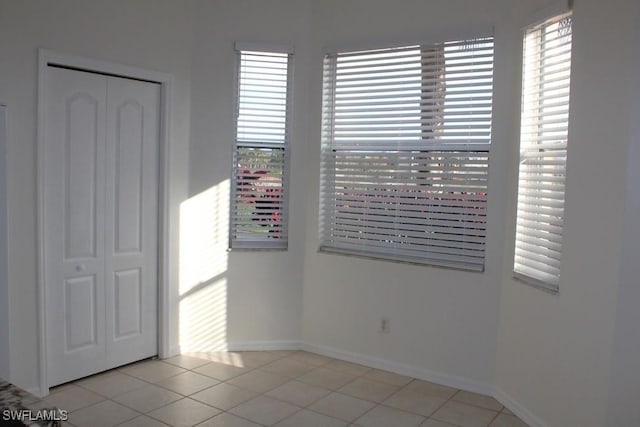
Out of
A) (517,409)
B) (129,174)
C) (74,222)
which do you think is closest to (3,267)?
(74,222)

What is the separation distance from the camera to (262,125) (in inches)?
176

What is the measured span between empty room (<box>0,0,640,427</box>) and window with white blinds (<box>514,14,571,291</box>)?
0.05ft

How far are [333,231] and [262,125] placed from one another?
104 centimetres

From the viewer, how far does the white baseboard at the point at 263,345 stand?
178 inches

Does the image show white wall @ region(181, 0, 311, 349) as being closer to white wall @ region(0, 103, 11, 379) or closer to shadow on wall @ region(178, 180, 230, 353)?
shadow on wall @ region(178, 180, 230, 353)

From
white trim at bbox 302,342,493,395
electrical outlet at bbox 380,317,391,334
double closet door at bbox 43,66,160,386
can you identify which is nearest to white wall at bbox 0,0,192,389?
double closet door at bbox 43,66,160,386

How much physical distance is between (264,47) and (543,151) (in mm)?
2274

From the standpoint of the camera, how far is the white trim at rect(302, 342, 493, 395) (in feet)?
12.5

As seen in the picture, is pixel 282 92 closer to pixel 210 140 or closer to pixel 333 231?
pixel 210 140

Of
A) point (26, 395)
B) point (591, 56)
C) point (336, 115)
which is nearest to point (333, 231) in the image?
point (336, 115)

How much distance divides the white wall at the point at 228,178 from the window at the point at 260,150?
0.08 metres

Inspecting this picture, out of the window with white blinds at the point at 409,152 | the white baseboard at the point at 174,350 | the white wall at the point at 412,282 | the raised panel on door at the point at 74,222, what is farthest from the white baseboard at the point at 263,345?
the raised panel on door at the point at 74,222

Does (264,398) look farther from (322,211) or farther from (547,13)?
(547,13)

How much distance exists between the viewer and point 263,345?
15.0ft
